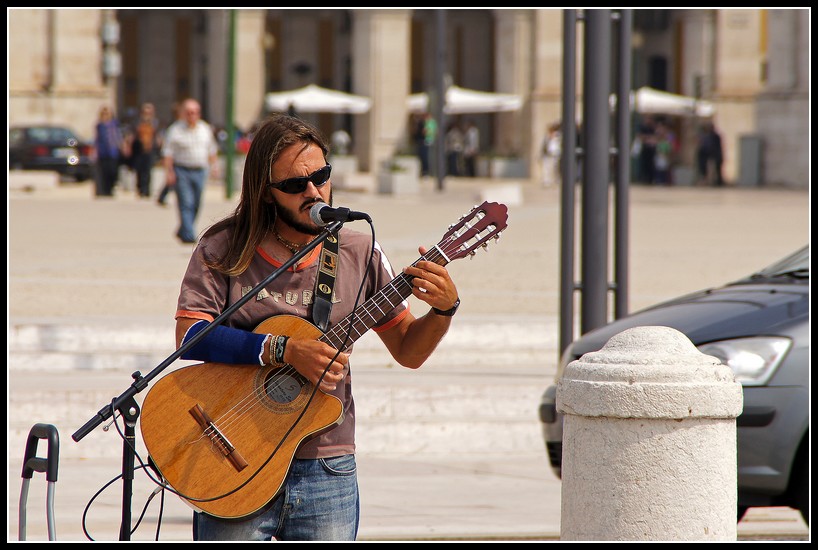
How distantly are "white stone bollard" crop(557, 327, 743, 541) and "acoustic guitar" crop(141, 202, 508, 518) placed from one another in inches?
34.9

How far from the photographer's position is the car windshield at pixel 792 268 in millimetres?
7430

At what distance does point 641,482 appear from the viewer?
15.0 ft

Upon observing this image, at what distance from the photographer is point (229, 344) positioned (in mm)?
3877

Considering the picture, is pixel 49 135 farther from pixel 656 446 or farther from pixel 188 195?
pixel 656 446

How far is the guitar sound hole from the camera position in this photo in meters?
3.96

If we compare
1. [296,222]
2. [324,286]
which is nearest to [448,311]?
[324,286]

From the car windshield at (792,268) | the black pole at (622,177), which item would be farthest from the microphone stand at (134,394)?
the black pole at (622,177)

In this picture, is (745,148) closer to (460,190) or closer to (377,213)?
(460,190)

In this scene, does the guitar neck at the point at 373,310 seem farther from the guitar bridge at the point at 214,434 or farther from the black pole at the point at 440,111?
the black pole at the point at 440,111

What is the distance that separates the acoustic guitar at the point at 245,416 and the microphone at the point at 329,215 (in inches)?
9.9

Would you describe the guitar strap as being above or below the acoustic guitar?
above

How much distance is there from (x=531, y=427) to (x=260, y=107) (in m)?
43.0

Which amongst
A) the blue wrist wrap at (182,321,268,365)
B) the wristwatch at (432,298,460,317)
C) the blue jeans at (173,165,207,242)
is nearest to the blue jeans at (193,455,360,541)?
the blue wrist wrap at (182,321,268,365)

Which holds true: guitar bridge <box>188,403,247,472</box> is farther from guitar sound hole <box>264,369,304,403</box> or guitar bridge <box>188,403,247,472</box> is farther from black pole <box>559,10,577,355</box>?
black pole <box>559,10,577,355</box>
